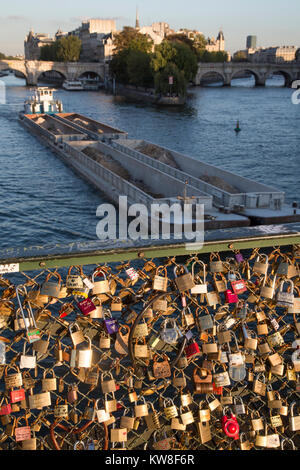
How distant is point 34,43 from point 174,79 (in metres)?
126

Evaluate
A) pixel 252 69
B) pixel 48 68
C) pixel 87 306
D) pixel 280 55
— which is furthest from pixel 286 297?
pixel 280 55

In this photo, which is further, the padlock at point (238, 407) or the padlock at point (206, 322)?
the padlock at point (238, 407)

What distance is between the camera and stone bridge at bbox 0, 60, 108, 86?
319ft

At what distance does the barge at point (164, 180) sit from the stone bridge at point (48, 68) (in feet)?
198

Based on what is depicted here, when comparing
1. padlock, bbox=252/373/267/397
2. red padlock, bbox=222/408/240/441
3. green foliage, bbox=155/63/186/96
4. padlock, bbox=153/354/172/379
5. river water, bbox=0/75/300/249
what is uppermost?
green foliage, bbox=155/63/186/96

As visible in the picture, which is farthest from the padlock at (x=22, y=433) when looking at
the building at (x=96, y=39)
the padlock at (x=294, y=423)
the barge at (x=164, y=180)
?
the building at (x=96, y=39)

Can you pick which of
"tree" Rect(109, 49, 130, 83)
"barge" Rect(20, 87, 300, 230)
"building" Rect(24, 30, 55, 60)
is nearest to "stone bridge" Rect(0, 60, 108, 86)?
"tree" Rect(109, 49, 130, 83)

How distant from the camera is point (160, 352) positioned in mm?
3574

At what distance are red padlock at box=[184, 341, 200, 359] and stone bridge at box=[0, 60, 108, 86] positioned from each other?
10182 cm

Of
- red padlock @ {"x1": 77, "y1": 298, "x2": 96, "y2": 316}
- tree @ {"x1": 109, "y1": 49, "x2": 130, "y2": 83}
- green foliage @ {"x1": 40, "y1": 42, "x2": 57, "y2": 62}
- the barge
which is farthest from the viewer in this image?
green foliage @ {"x1": 40, "y1": 42, "x2": 57, "y2": 62}

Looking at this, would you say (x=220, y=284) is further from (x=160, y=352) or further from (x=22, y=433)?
(x=22, y=433)

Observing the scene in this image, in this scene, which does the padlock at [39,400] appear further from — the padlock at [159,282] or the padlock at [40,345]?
the padlock at [159,282]

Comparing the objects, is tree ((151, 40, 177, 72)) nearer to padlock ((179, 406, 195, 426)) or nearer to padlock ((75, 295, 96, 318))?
padlock ((179, 406, 195, 426))

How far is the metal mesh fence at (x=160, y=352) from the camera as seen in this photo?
10.2 feet
